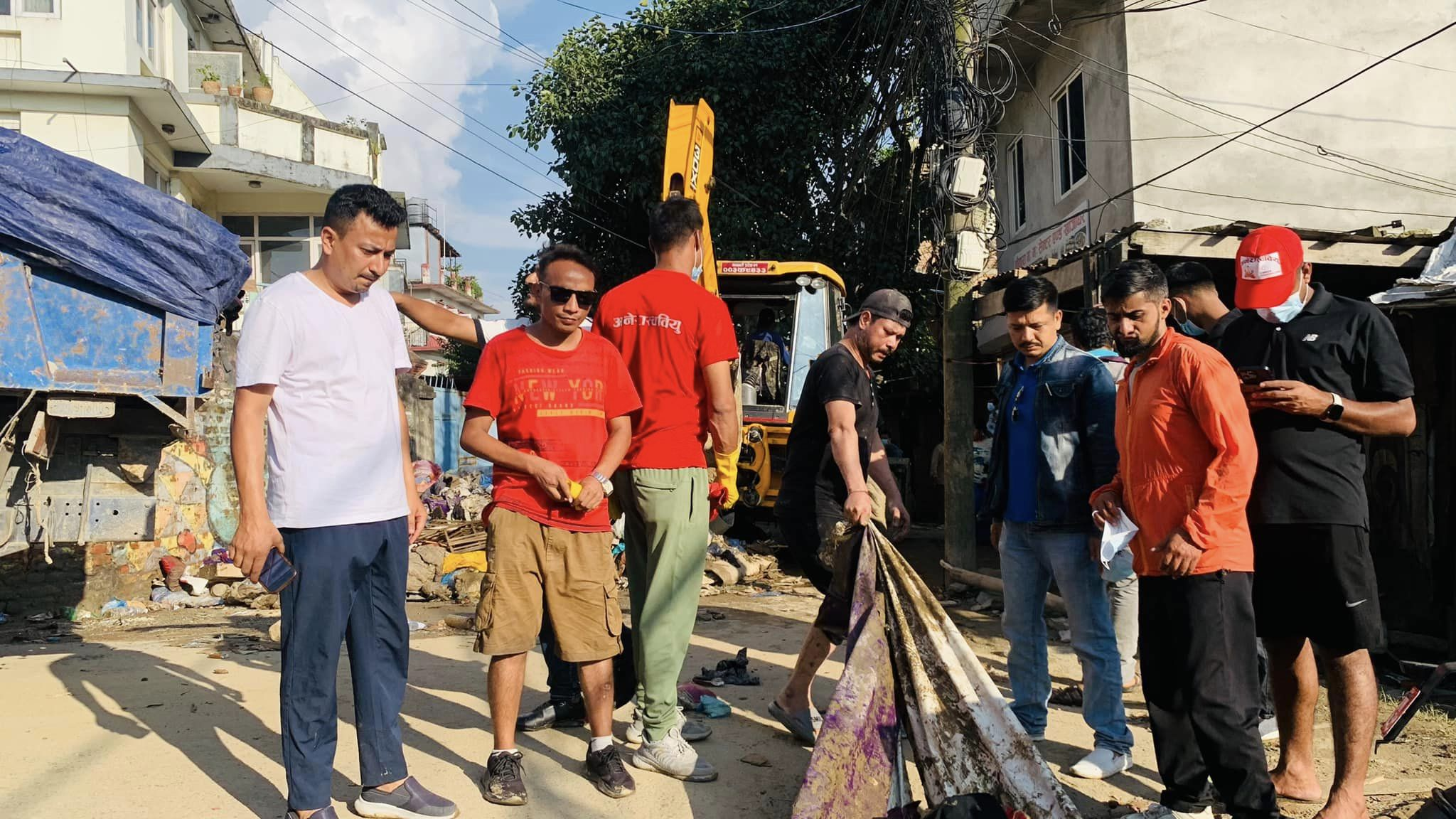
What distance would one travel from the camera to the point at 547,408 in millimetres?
3631

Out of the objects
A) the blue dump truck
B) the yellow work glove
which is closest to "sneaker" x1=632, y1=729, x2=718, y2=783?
the yellow work glove

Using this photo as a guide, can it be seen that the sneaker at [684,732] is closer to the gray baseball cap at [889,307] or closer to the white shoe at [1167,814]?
the white shoe at [1167,814]

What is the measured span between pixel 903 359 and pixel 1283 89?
8020mm

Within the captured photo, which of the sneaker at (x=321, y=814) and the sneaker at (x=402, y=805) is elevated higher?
the sneaker at (x=321, y=814)

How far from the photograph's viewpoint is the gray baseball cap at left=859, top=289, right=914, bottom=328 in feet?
14.0

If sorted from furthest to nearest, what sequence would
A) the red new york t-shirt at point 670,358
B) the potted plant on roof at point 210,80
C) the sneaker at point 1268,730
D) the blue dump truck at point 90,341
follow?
1. the potted plant on roof at point 210,80
2. the blue dump truck at point 90,341
3. the sneaker at point 1268,730
4. the red new york t-shirt at point 670,358

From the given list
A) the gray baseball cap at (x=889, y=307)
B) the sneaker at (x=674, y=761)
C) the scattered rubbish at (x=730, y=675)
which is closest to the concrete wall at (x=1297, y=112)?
the gray baseball cap at (x=889, y=307)

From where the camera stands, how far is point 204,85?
16.8m

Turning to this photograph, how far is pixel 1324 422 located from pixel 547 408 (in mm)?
2728

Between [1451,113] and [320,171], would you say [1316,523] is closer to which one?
[1451,113]

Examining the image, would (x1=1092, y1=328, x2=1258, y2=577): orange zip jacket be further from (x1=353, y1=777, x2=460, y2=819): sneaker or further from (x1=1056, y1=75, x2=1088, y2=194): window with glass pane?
(x1=1056, y1=75, x2=1088, y2=194): window with glass pane

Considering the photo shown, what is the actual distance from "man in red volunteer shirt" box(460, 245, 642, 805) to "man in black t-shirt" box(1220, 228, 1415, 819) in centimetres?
231

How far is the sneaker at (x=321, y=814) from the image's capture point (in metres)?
3.05

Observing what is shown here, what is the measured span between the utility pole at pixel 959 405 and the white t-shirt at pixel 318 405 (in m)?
6.49
